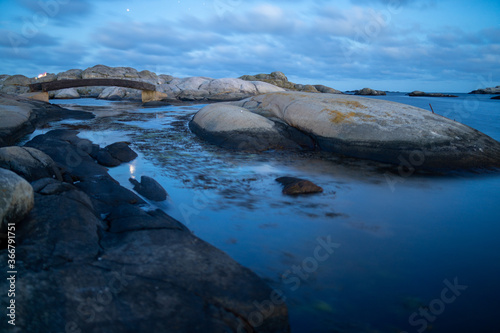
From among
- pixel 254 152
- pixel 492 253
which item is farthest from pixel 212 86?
pixel 492 253

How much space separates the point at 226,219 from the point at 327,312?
1.74 meters

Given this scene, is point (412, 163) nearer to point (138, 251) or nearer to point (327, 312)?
point (327, 312)

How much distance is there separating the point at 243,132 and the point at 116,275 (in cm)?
594

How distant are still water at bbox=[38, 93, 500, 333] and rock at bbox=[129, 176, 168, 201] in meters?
0.15

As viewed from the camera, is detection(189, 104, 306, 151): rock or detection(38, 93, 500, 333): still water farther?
detection(189, 104, 306, 151): rock

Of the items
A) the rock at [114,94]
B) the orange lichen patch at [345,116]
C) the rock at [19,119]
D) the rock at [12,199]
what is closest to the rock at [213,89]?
the rock at [114,94]

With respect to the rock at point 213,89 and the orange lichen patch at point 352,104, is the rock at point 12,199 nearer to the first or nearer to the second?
the orange lichen patch at point 352,104

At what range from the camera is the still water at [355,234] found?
2320 millimetres

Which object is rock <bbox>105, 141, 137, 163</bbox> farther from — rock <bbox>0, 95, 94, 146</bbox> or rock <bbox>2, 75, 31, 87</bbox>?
rock <bbox>2, 75, 31, 87</bbox>

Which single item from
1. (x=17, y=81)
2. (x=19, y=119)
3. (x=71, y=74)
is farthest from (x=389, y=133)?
(x=71, y=74)

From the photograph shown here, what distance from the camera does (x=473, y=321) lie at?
221 centimetres

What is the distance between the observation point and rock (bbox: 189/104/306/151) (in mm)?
7645

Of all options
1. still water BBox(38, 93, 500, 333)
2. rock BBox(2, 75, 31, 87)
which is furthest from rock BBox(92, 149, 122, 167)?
rock BBox(2, 75, 31, 87)

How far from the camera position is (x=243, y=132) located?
25.7ft
